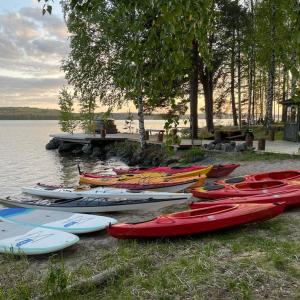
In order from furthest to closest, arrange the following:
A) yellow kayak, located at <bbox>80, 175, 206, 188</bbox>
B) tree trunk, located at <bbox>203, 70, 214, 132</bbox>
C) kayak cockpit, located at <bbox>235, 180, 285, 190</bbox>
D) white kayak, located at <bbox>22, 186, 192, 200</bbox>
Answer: tree trunk, located at <bbox>203, 70, 214, 132</bbox> → yellow kayak, located at <bbox>80, 175, 206, 188</bbox> → kayak cockpit, located at <bbox>235, 180, 285, 190</bbox> → white kayak, located at <bbox>22, 186, 192, 200</bbox>

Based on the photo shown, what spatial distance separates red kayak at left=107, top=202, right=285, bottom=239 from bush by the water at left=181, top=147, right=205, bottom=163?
11.5 meters

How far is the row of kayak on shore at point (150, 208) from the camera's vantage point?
6.59 m

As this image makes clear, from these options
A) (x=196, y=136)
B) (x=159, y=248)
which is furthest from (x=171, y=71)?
(x=196, y=136)

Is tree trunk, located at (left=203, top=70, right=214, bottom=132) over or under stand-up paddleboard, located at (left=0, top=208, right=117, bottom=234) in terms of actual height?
over

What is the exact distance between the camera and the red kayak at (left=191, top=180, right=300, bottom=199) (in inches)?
345

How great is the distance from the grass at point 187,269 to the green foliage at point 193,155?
11.6m

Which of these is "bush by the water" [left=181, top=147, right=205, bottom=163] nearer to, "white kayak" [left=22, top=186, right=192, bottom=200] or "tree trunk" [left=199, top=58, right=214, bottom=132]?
"white kayak" [left=22, top=186, right=192, bottom=200]

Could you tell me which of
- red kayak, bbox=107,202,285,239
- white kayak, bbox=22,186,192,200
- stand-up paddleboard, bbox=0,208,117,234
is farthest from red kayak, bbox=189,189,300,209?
stand-up paddleboard, bbox=0,208,117,234

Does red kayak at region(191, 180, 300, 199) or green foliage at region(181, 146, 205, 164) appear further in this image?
green foliage at region(181, 146, 205, 164)

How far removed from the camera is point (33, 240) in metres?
6.77

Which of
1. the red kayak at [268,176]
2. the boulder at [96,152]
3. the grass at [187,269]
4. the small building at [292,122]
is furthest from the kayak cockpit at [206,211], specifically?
the boulder at [96,152]

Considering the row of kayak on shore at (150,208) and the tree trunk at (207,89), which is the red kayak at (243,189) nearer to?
the row of kayak on shore at (150,208)

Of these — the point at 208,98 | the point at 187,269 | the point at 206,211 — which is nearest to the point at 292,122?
the point at 208,98

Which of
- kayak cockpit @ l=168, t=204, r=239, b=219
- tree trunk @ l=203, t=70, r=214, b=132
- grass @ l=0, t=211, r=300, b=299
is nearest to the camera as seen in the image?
grass @ l=0, t=211, r=300, b=299
